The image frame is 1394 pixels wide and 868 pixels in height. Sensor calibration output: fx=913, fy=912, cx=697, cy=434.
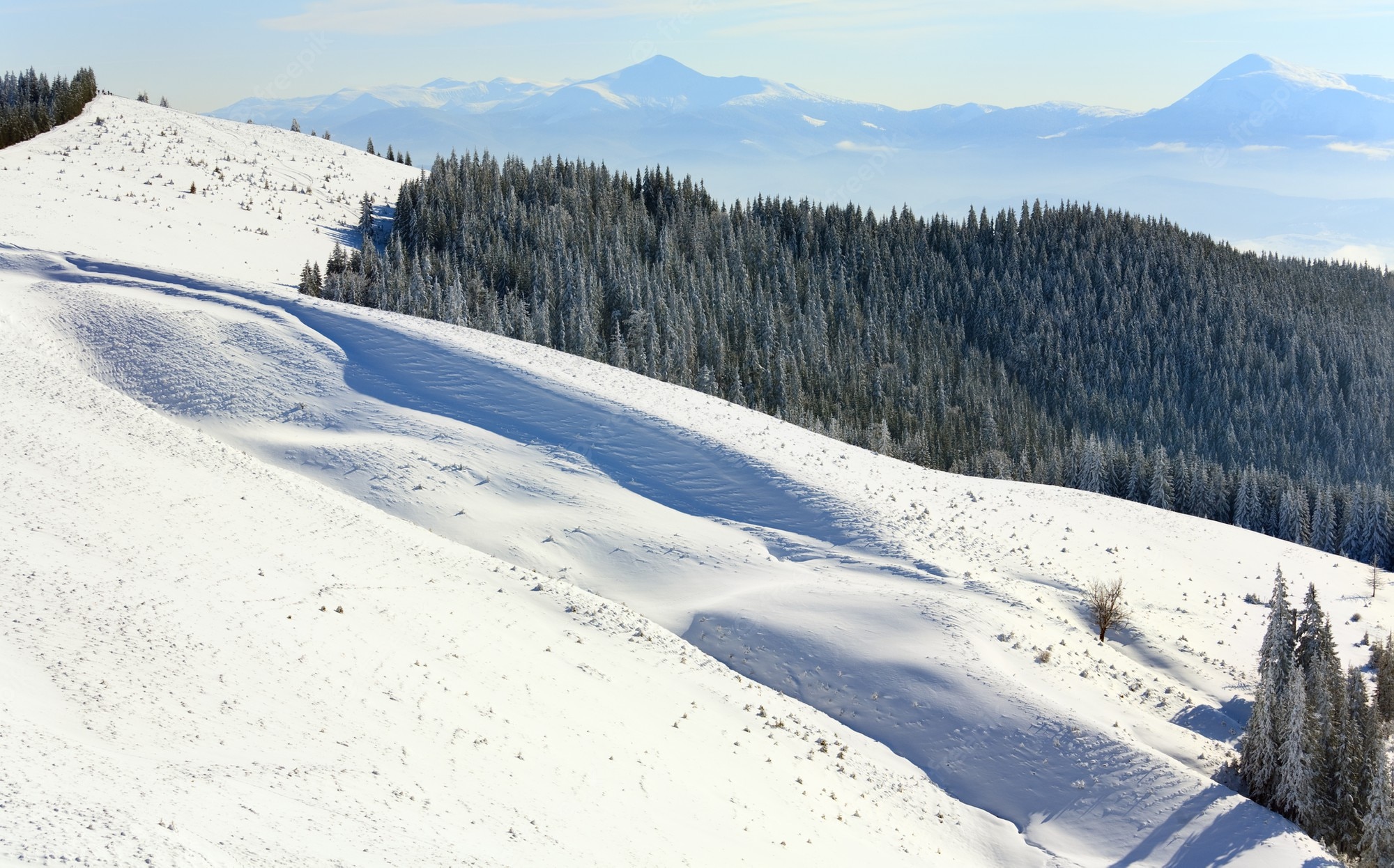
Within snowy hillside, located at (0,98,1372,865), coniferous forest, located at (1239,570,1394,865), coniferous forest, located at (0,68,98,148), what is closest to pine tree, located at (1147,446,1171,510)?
snowy hillside, located at (0,98,1372,865)

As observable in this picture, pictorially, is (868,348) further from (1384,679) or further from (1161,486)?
(1384,679)

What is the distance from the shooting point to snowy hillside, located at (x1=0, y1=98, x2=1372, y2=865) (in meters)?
16.2

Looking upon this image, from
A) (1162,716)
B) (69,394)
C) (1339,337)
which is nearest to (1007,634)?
(1162,716)

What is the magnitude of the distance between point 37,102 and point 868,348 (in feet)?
409

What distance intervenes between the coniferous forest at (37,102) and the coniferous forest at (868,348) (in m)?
34.2

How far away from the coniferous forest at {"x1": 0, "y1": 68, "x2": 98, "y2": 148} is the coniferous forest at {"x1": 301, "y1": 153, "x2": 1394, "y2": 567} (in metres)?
34.2

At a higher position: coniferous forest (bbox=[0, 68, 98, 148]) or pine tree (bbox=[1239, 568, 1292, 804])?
coniferous forest (bbox=[0, 68, 98, 148])

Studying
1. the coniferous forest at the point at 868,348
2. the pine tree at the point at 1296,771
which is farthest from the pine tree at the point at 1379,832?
the coniferous forest at the point at 868,348

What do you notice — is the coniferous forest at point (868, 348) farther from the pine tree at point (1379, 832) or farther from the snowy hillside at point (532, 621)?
the pine tree at point (1379, 832)

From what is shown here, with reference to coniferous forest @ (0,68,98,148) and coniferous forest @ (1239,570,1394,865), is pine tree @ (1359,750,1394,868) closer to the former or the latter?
coniferous forest @ (1239,570,1394,865)

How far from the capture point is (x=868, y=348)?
16512 cm

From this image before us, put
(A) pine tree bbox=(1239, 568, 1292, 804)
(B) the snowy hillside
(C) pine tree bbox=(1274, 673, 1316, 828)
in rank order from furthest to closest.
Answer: (A) pine tree bbox=(1239, 568, 1292, 804), (C) pine tree bbox=(1274, 673, 1316, 828), (B) the snowy hillside

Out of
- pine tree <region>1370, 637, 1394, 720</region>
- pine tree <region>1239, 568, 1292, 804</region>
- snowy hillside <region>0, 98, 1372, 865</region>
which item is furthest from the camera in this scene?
pine tree <region>1370, 637, 1394, 720</region>

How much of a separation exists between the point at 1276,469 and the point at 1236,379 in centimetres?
3871
